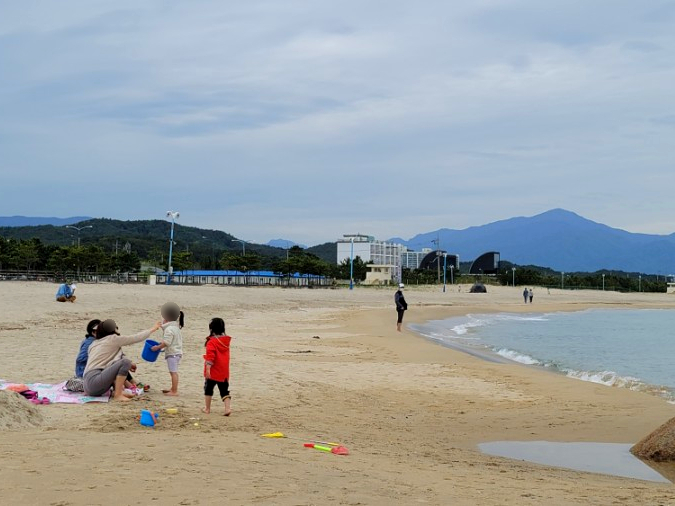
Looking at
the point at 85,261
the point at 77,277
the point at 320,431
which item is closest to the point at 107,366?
the point at 320,431

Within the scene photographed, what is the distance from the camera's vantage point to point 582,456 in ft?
27.8

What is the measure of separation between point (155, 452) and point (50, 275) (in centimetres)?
7847

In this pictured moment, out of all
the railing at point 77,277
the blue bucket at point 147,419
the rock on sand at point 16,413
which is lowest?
the blue bucket at point 147,419

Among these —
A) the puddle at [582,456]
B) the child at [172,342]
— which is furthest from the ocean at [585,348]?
the child at [172,342]

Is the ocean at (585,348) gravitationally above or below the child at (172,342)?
below

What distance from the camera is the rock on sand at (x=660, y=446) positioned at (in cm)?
823

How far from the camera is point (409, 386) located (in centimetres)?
1367

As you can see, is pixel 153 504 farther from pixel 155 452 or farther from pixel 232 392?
pixel 232 392

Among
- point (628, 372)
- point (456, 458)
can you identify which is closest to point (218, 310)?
point (628, 372)

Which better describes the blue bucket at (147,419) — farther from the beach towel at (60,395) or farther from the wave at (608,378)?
the wave at (608,378)

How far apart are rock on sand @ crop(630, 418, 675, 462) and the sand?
102 centimetres

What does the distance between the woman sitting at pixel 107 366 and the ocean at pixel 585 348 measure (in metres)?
10.2

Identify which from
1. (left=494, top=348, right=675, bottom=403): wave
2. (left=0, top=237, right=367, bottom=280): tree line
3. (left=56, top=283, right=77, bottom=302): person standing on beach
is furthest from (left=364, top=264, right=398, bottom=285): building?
(left=494, top=348, right=675, bottom=403): wave

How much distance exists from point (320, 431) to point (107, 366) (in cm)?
306
